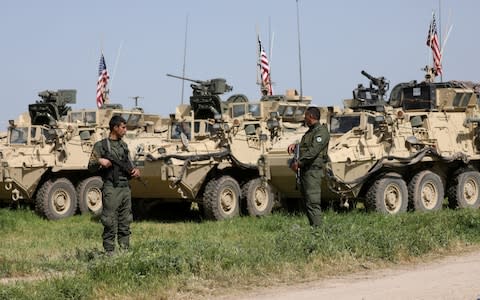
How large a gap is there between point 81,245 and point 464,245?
4.86 meters

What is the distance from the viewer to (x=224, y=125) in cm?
1603

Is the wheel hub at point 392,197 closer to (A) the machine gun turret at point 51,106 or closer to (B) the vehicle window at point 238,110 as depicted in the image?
(B) the vehicle window at point 238,110

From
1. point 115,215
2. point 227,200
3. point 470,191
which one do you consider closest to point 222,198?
point 227,200

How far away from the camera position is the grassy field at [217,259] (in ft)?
24.0

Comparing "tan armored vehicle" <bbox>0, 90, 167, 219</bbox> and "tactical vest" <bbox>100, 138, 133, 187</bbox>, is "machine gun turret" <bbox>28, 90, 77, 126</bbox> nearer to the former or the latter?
"tan armored vehicle" <bbox>0, 90, 167, 219</bbox>

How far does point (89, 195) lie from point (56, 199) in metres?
0.67

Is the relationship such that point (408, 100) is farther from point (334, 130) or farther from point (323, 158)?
point (323, 158)

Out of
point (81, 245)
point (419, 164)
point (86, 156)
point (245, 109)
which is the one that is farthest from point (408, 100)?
point (81, 245)

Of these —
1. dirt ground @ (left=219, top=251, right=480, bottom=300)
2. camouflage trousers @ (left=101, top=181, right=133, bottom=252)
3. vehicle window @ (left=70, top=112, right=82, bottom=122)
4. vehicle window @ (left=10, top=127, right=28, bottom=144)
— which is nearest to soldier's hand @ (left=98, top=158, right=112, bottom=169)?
camouflage trousers @ (left=101, top=181, right=133, bottom=252)

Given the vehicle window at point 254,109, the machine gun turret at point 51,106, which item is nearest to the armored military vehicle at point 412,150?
the vehicle window at point 254,109

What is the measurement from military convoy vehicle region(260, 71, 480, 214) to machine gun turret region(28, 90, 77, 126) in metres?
6.88

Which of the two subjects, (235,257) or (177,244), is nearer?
(235,257)

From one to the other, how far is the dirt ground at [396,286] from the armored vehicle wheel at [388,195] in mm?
5444

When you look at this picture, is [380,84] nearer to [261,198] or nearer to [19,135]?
[261,198]
